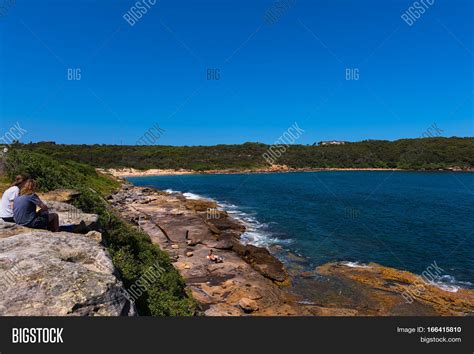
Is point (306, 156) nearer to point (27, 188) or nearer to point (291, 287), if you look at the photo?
point (291, 287)

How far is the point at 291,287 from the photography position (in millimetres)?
19781

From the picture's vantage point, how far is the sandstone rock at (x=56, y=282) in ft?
17.4

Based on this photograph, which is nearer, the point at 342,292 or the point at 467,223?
the point at 342,292

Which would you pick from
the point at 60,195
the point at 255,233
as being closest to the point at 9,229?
the point at 60,195

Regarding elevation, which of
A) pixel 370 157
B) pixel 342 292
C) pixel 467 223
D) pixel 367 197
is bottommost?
pixel 342 292

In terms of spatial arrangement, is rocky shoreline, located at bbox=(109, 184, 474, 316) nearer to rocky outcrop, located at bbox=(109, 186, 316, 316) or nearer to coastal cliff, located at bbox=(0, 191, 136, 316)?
rocky outcrop, located at bbox=(109, 186, 316, 316)

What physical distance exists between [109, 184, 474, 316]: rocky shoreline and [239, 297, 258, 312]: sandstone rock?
2.0 inches

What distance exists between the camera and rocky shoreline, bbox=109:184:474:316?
16625mm

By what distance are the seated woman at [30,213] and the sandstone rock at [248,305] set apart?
34.1 feet

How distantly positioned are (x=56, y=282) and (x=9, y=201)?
4.25 metres
